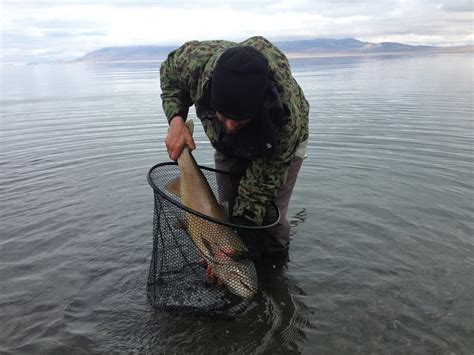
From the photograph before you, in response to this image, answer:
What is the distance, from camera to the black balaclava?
3.09 metres

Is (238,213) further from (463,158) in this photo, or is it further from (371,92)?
(371,92)

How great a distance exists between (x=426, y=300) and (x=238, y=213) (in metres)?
2.02

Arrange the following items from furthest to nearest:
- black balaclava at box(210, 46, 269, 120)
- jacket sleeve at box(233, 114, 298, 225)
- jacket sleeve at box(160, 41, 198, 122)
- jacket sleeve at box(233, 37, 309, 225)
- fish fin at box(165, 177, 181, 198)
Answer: fish fin at box(165, 177, 181, 198), jacket sleeve at box(160, 41, 198, 122), jacket sleeve at box(233, 114, 298, 225), jacket sleeve at box(233, 37, 309, 225), black balaclava at box(210, 46, 269, 120)

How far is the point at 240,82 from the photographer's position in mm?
3086

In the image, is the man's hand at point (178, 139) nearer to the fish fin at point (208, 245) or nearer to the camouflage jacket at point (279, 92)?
the camouflage jacket at point (279, 92)

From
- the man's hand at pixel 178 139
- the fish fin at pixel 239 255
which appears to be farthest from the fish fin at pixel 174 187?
the fish fin at pixel 239 255

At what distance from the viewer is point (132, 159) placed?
9805mm

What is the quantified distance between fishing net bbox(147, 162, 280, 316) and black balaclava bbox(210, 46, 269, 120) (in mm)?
1156

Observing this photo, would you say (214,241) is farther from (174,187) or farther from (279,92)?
(279,92)

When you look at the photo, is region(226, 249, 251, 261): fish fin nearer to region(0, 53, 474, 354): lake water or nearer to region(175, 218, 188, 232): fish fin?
region(175, 218, 188, 232): fish fin

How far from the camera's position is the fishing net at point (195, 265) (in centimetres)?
401

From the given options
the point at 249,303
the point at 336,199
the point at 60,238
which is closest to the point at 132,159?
the point at 60,238

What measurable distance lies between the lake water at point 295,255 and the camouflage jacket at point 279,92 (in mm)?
1135

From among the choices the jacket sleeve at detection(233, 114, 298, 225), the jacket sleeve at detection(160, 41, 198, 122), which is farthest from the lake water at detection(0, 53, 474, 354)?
the jacket sleeve at detection(160, 41, 198, 122)
